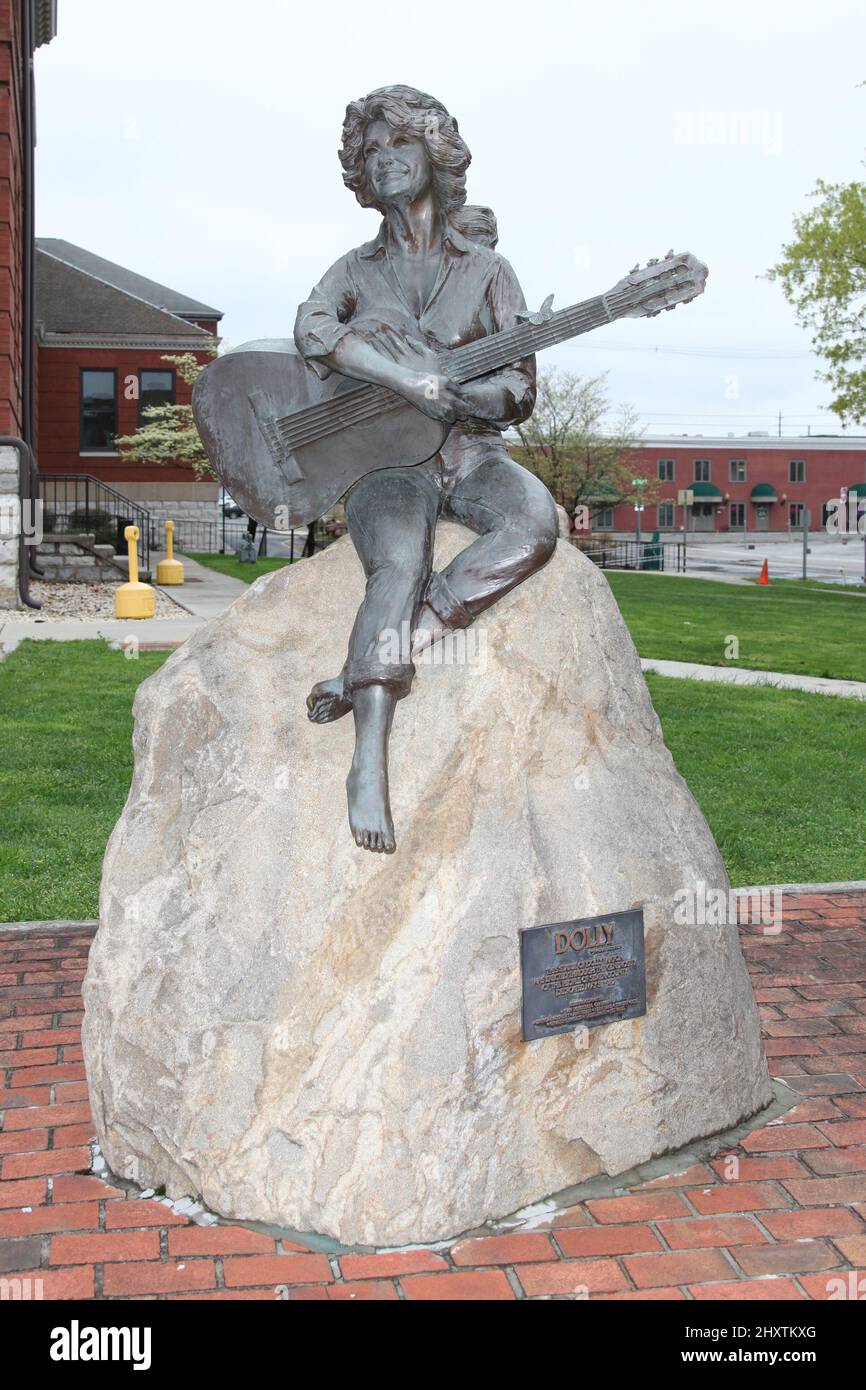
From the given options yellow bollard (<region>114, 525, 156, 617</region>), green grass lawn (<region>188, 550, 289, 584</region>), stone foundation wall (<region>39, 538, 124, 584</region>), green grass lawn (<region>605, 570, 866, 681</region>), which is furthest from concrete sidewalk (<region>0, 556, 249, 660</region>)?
green grass lawn (<region>605, 570, 866, 681</region>)

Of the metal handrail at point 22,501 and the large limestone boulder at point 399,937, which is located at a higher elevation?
the metal handrail at point 22,501

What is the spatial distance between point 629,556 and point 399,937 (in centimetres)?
3575

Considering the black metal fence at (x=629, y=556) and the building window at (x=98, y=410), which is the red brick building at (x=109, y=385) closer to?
the building window at (x=98, y=410)

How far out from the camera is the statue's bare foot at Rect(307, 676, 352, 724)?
3891mm

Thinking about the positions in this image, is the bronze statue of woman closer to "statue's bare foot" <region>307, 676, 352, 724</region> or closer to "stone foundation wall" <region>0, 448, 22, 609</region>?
"statue's bare foot" <region>307, 676, 352, 724</region>

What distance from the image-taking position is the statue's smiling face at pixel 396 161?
409 centimetres

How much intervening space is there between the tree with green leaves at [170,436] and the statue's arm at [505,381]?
26.9 metres

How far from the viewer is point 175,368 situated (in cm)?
3262

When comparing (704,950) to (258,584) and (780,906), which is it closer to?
(258,584)

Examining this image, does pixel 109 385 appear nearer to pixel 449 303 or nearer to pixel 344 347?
pixel 449 303

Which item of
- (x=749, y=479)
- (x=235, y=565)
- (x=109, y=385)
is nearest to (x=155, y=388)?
(x=109, y=385)

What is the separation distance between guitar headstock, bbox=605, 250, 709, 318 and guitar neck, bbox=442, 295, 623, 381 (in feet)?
0.09

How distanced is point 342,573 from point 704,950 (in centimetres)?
159

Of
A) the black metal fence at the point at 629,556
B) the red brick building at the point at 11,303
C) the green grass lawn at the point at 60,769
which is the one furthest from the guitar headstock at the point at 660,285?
the black metal fence at the point at 629,556
